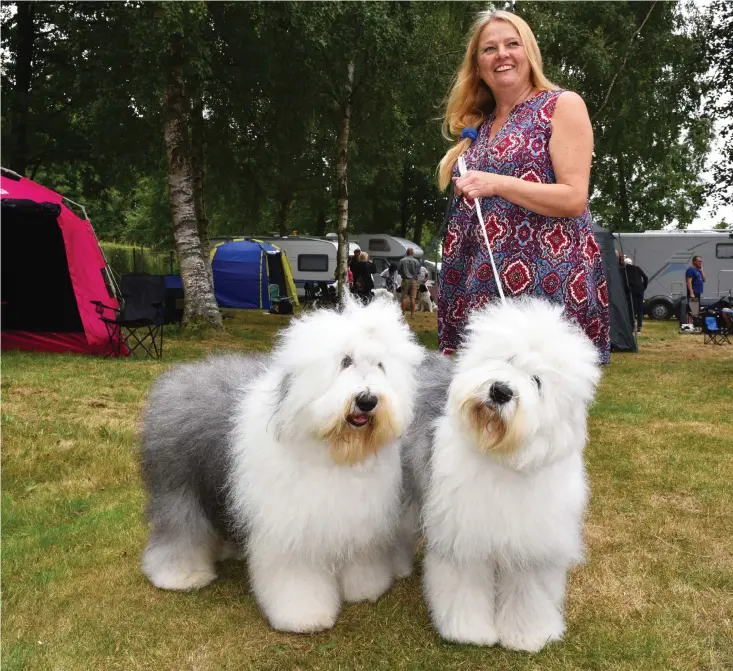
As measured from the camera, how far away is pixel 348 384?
7.48 feet

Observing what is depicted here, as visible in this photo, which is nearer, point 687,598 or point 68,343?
point 687,598

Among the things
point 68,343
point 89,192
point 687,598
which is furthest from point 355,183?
point 687,598

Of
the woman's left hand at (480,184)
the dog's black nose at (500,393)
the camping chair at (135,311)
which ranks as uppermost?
the woman's left hand at (480,184)

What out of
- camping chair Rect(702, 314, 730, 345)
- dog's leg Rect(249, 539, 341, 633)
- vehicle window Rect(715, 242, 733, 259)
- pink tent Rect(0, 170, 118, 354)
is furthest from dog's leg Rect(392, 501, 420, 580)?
vehicle window Rect(715, 242, 733, 259)

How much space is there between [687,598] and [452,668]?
1249mm

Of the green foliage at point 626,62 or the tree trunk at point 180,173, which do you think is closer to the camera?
the tree trunk at point 180,173

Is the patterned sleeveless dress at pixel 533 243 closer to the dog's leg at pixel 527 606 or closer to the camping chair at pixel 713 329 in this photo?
the dog's leg at pixel 527 606

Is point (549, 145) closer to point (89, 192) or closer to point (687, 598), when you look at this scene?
point (687, 598)

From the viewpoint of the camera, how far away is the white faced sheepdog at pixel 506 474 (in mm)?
2186

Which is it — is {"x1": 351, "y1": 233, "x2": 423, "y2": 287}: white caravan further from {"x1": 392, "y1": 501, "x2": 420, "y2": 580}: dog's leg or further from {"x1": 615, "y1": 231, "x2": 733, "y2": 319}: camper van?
{"x1": 392, "y1": 501, "x2": 420, "y2": 580}: dog's leg

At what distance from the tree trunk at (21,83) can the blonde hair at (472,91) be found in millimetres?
12080

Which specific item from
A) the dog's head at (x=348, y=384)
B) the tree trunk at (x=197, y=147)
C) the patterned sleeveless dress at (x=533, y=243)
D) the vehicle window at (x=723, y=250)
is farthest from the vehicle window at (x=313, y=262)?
the dog's head at (x=348, y=384)

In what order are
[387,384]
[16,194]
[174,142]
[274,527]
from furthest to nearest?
[174,142], [16,194], [274,527], [387,384]

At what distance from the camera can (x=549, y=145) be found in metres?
2.47
